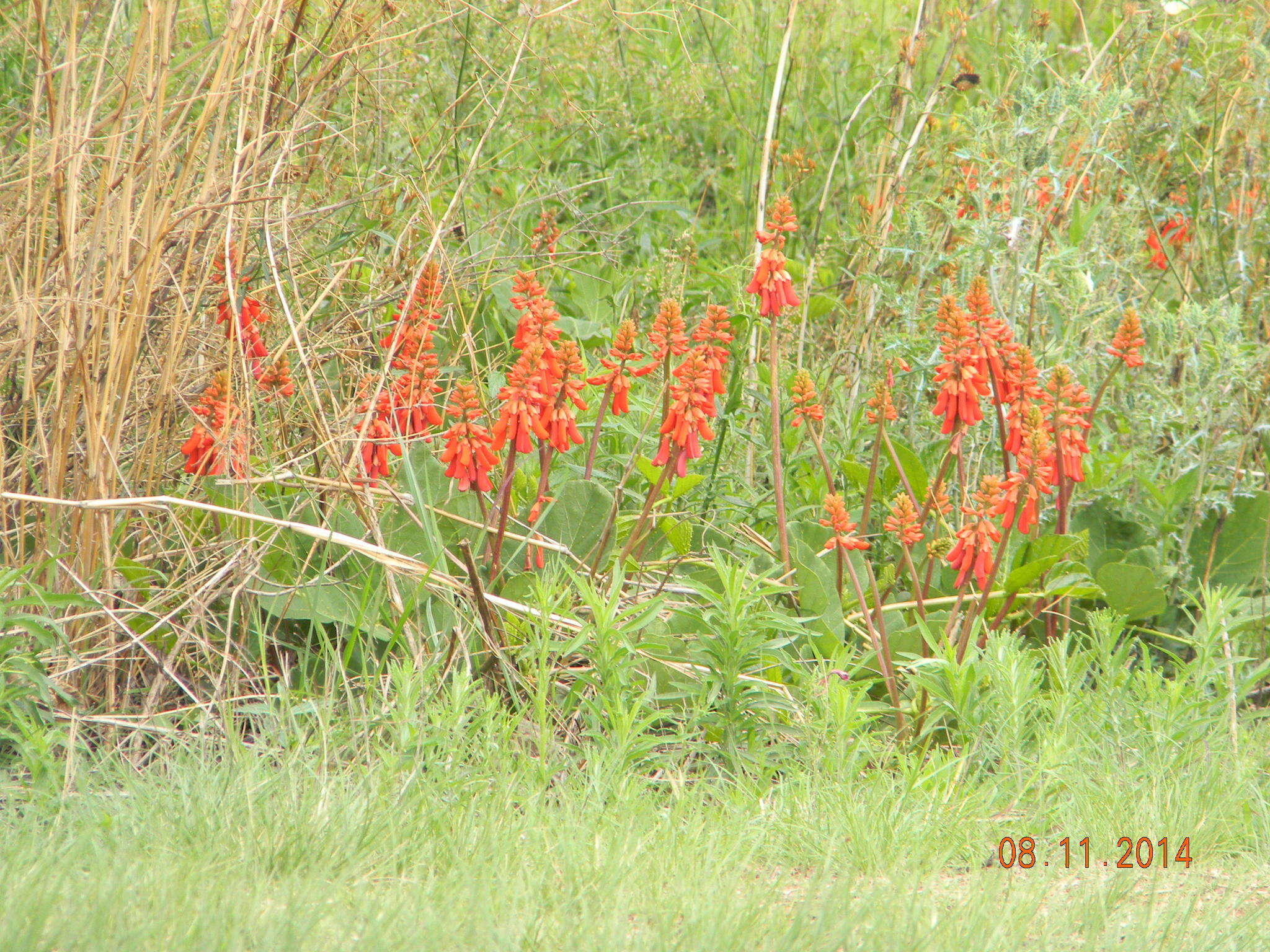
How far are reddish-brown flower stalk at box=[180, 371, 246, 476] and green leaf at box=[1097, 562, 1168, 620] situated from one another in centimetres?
192

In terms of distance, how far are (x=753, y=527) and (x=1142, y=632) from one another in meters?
1.00

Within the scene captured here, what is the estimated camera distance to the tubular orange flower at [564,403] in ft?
7.57

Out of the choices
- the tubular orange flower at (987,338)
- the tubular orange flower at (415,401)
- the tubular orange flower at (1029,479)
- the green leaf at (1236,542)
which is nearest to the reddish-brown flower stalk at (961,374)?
the tubular orange flower at (987,338)

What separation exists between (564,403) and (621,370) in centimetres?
15

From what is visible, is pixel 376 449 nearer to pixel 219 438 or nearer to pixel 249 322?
pixel 219 438

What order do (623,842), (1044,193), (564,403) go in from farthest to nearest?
(1044,193)
(564,403)
(623,842)

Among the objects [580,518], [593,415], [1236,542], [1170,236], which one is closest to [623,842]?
[580,518]

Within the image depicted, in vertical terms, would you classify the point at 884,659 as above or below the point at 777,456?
below

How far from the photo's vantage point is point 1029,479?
7.43 ft

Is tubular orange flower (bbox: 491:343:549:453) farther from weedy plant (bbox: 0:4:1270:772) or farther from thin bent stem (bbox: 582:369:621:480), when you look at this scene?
thin bent stem (bbox: 582:369:621:480)

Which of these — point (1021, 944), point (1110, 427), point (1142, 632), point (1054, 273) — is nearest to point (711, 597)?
point (1021, 944)

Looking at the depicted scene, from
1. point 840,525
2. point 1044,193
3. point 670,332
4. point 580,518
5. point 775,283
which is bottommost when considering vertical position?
point 580,518

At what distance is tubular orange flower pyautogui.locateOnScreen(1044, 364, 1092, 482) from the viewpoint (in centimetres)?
238

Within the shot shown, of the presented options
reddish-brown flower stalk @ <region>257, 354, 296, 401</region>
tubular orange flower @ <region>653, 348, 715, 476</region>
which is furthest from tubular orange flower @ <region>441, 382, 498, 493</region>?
reddish-brown flower stalk @ <region>257, 354, 296, 401</region>
